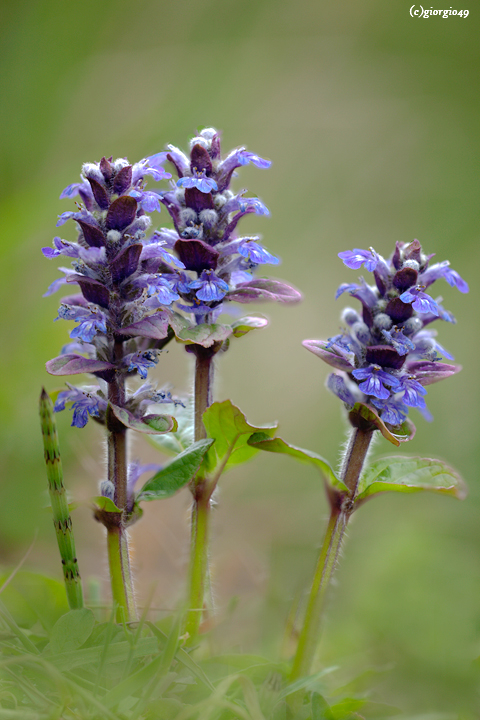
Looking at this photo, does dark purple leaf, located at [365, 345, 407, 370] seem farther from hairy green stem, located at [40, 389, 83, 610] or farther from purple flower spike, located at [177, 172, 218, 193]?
hairy green stem, located at [40, 389, 83, 610]

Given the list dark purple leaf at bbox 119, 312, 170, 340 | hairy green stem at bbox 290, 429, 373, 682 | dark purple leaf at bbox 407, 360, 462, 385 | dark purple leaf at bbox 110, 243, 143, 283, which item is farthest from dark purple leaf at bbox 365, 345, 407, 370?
dark purple leaf at bbox 110, 243, 143, 283

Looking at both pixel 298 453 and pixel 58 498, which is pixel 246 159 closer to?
pixel 298 453

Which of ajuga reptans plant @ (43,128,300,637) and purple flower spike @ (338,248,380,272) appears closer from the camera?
ajuga reptans plant @ (43,128,300,637)

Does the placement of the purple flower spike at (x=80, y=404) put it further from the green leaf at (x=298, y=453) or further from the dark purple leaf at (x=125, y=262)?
the green leaf at (x=298, y=453)

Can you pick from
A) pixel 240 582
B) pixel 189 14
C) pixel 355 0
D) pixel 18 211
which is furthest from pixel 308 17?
pixel 240 582

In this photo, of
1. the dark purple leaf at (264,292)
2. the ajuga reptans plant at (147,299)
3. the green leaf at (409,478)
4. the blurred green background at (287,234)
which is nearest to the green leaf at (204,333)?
the ajuga reptans plant at (147,299)

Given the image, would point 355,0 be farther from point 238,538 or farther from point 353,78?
point 238,538
